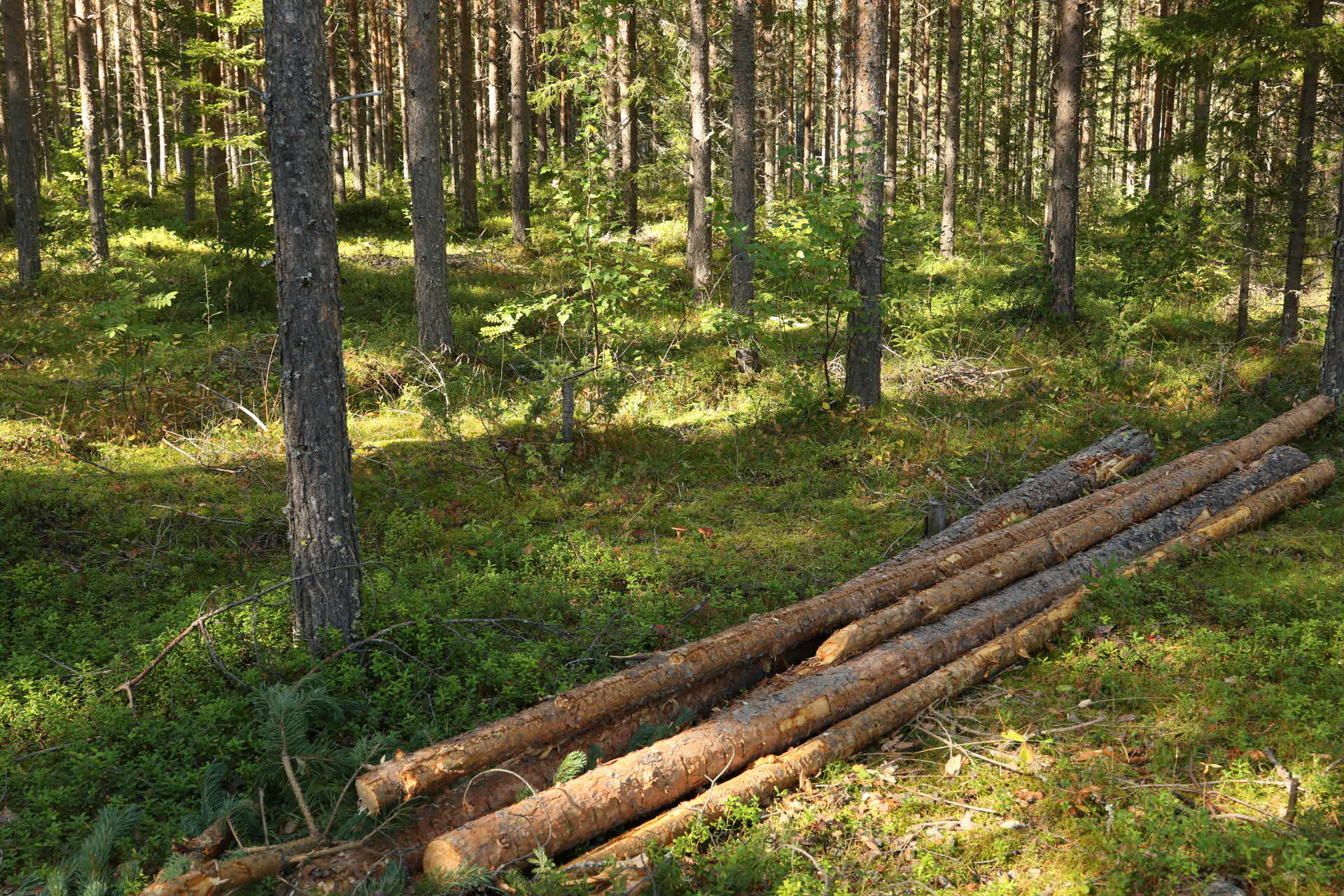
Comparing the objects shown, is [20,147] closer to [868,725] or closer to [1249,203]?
[868,725]

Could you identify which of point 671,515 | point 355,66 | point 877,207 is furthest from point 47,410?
point 355,66

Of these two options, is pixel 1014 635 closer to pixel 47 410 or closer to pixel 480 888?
pixel 480 888

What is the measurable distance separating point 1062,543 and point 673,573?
324 centimetres

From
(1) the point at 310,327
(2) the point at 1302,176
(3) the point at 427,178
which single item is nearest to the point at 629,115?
(3) the point at 427,178

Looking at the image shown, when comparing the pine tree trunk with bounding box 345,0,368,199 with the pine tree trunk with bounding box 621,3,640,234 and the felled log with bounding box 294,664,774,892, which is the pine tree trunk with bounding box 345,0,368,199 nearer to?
the pine tree trunk with bounding box 621,3,640,234

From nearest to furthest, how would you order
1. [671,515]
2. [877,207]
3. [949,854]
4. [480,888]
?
[480,888] → [949,854] → [671,515] → [877,207]

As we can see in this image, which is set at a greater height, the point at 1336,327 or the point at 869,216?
the point at 869,216

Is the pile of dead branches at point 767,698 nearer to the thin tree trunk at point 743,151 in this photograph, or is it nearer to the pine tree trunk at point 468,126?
the thin tree trunk at point 743,151

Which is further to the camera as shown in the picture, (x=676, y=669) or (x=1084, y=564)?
(x=1084, y=564)

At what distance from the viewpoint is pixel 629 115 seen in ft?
68.7

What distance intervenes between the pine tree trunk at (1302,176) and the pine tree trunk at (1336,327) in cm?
162

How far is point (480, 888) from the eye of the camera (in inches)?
149

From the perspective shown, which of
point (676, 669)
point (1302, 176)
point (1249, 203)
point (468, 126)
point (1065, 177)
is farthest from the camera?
point (468, 126)

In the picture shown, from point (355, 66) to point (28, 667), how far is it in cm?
2194
